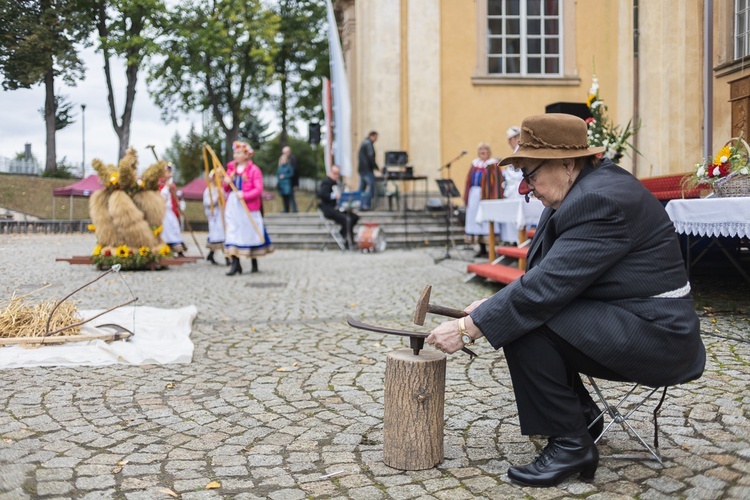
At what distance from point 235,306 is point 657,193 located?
187 inches

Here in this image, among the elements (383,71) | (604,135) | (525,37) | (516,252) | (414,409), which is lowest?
(414,409)

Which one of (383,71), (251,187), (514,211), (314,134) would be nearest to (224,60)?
(314,134)

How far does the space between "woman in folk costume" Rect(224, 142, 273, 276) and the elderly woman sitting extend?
28.8 feet

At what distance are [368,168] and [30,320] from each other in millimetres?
12562

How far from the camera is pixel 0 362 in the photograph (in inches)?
209

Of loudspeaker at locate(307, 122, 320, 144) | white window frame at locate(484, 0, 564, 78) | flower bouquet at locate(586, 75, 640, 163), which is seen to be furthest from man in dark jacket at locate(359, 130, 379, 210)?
flower bouquet at locate(586, 75, 640, 163)

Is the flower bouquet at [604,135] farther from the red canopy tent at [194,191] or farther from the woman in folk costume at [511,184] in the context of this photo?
the red canopy tent at [194,191]

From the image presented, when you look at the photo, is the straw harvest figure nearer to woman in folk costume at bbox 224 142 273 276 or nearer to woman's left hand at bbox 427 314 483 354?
woman in folk costume at bbox 224 142 273 276

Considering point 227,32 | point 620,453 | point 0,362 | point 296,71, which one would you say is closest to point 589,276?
point 620,453

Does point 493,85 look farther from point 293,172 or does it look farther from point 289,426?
point 289,426

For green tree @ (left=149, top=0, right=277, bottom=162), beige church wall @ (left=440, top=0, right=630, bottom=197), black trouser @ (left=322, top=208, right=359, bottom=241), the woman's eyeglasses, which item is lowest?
black trouser @ (left=322, top=208, right=359, bottom=241)

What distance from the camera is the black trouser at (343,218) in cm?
1711

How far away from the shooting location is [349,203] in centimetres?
1861

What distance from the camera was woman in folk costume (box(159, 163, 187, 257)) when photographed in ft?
47.6
